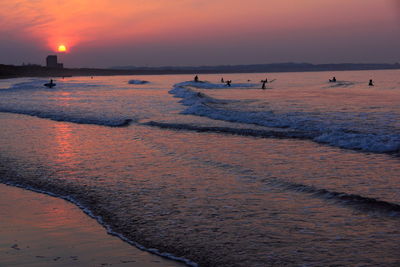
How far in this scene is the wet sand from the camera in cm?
548

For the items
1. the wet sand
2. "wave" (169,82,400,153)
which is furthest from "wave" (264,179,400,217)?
"wave" (169,82,400,153)

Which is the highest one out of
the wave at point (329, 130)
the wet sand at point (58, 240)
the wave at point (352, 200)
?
the wave at point (329, 130)

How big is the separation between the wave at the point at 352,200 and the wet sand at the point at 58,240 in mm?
3902

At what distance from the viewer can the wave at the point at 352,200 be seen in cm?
750

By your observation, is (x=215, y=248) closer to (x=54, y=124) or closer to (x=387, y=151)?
(x=387, y=151)

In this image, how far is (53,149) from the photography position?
1423 cm

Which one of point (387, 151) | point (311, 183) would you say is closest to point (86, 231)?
point (311, 183)

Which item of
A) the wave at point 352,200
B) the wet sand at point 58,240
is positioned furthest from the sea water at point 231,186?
the wet sand at point 58,240

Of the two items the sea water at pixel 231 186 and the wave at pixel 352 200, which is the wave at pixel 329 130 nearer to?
the sea water at pixel 231 186

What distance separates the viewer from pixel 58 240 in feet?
20.3

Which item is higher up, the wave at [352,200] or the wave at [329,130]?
the wave at [329,130]

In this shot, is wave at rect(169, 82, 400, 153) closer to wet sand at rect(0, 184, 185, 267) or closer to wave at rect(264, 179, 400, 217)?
wave at rect(264, 179, 400, 217)

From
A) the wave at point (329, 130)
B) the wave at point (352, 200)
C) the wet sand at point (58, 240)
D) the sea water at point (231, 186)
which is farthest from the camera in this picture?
the wave at point (329, 130)

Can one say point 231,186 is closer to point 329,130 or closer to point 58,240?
point 58,240
